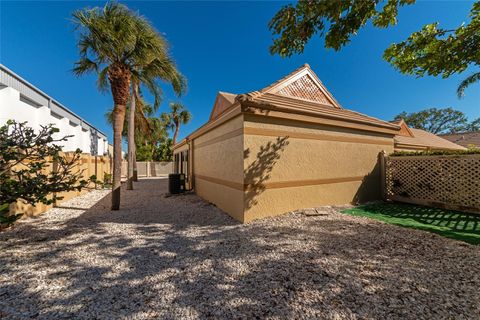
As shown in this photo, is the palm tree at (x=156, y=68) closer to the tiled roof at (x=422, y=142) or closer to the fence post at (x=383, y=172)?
the fence post at (x=383, y=172)

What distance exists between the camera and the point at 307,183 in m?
5.80

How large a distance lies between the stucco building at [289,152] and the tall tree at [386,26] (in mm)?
1671

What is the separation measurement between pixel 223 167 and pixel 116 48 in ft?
16.3

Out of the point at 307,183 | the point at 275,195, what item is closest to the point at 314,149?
the point at 307,183

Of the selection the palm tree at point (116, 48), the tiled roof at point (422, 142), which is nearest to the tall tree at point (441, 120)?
the tiled roof at point (422, 142)

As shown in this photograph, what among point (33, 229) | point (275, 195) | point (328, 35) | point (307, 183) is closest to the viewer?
point (328, 35)

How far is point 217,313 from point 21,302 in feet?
7.47

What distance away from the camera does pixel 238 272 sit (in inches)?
106

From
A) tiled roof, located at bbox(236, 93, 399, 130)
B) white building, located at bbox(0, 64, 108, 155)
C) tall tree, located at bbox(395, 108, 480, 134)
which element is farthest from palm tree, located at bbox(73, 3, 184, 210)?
tall tree, located at bbox(395, 108, 480, 134)

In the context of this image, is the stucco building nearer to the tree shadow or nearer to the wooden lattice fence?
the tree shadow

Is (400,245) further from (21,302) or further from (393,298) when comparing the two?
(21,302)

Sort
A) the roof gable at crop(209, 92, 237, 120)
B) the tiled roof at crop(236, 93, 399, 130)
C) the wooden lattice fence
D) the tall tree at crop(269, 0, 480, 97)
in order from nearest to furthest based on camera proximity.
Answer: the tall tree at crop(269, 0, 480, 97), the tiled roof at crop(236, 93, 399, 130), the wooden lattice fence, the roof gable at crop(209, 92, 237, 120)

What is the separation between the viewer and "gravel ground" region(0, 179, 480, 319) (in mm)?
1998

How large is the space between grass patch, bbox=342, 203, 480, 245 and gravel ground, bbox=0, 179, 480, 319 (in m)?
0.58
